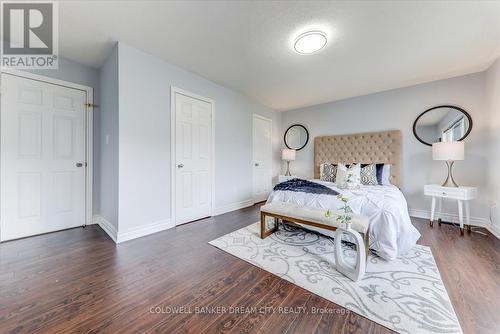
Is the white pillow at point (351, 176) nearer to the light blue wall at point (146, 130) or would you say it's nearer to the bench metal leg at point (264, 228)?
the bench metal leg at point (264, 228)

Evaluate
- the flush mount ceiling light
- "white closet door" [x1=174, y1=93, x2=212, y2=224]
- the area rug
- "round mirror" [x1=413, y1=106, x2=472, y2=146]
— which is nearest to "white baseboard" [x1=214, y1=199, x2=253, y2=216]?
"white closet door" [x1=174, y1=93, x2=212, y2=224]

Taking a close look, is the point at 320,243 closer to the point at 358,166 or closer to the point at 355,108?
the point at 358,166

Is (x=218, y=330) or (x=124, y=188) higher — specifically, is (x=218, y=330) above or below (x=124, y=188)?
below

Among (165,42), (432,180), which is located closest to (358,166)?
(432,180)

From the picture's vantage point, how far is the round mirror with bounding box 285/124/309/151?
16.6 ft

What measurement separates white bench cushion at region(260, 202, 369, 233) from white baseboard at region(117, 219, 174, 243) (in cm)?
155

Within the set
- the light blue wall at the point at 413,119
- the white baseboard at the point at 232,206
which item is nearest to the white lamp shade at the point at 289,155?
the light blue wall at the point at 413,119

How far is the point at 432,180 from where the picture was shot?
11.3ft

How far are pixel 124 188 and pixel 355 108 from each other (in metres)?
4.66

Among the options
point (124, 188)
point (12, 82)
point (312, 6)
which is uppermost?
point (312, 6)

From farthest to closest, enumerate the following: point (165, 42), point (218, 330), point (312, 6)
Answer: point (165, 42)
point (312, 6)
point (218, 330)

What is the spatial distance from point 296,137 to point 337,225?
11.8ft

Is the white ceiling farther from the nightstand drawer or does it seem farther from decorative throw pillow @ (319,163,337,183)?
the nightstand drawer

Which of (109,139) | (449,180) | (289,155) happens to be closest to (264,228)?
(109,139)
